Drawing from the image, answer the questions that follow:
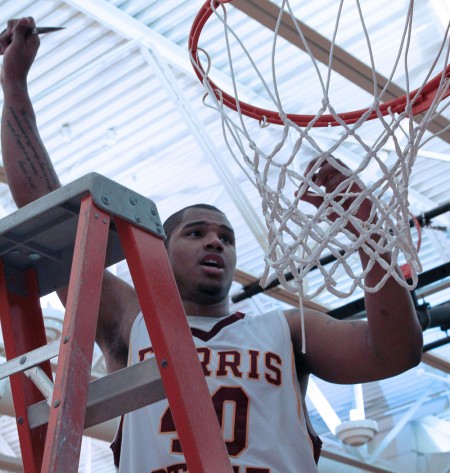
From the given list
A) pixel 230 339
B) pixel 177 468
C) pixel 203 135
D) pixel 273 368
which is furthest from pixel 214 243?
pixel 203 135

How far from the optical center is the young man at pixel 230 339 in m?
1.97

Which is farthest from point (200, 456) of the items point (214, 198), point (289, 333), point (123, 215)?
Answer: point (214, 198)

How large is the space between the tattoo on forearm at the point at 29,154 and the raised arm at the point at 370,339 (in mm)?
673

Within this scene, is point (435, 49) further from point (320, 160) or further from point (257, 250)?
point (320, 160)

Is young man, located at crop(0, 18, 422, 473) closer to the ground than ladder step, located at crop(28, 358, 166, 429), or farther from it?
farther from it

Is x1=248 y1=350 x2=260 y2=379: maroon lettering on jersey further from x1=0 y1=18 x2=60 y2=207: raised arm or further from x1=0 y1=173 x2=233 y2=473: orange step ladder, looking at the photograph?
x1=0 y1=18 x2=60 y2=207: raised arm

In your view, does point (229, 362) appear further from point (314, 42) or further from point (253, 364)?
point (314, 42)

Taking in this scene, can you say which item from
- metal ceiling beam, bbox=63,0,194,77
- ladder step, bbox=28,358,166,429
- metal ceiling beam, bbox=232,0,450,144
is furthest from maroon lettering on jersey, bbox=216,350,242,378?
metal ceiling beam, bbox=63,0,194,77

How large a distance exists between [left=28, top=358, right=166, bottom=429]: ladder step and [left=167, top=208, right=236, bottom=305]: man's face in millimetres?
687

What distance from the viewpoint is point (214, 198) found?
7.66 m

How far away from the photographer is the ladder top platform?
1648 millimetres

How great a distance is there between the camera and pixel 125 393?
5.21 feet

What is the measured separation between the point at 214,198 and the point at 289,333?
5.51 m

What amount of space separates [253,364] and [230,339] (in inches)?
4.4
